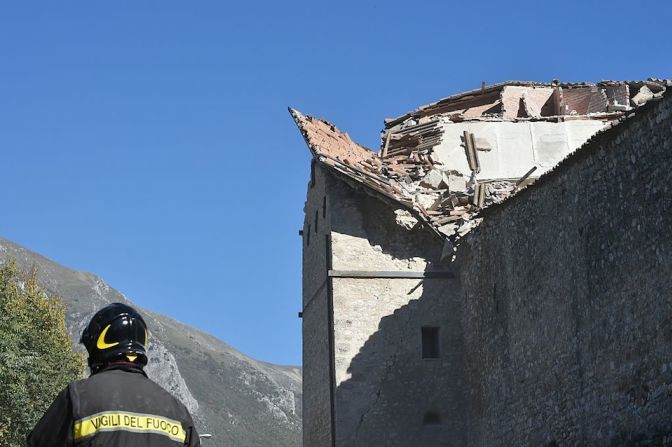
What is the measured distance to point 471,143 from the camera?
2766 centimetres

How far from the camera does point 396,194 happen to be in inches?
975

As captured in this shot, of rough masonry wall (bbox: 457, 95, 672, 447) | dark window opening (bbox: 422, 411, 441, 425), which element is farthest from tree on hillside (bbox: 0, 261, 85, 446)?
rough masonry wall (bbox: 457, 95, 672, 447)

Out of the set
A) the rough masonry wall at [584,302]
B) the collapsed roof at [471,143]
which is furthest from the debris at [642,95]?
the rough masonry wall at [584,302]

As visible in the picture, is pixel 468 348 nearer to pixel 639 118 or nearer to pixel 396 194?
pixel 396 194

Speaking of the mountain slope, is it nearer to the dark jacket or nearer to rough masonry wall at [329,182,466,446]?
rough masonry wall at [329,182,466,446]

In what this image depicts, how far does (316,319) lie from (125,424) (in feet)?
68.8

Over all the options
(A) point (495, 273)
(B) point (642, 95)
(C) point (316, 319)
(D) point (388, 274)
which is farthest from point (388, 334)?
(B) point (642, 95)

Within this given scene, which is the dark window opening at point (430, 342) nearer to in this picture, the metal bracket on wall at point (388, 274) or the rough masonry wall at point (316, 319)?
the metal bracket on wall at point (388, 274)

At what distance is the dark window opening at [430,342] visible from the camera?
24.1m

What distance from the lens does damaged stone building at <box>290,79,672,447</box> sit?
16.0m

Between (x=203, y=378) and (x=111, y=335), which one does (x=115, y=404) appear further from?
(x=203, y=378)

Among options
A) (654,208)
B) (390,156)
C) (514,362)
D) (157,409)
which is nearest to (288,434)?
(390,156)

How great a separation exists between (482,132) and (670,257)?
528 inches

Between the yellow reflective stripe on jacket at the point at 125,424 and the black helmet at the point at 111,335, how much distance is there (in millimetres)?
342
